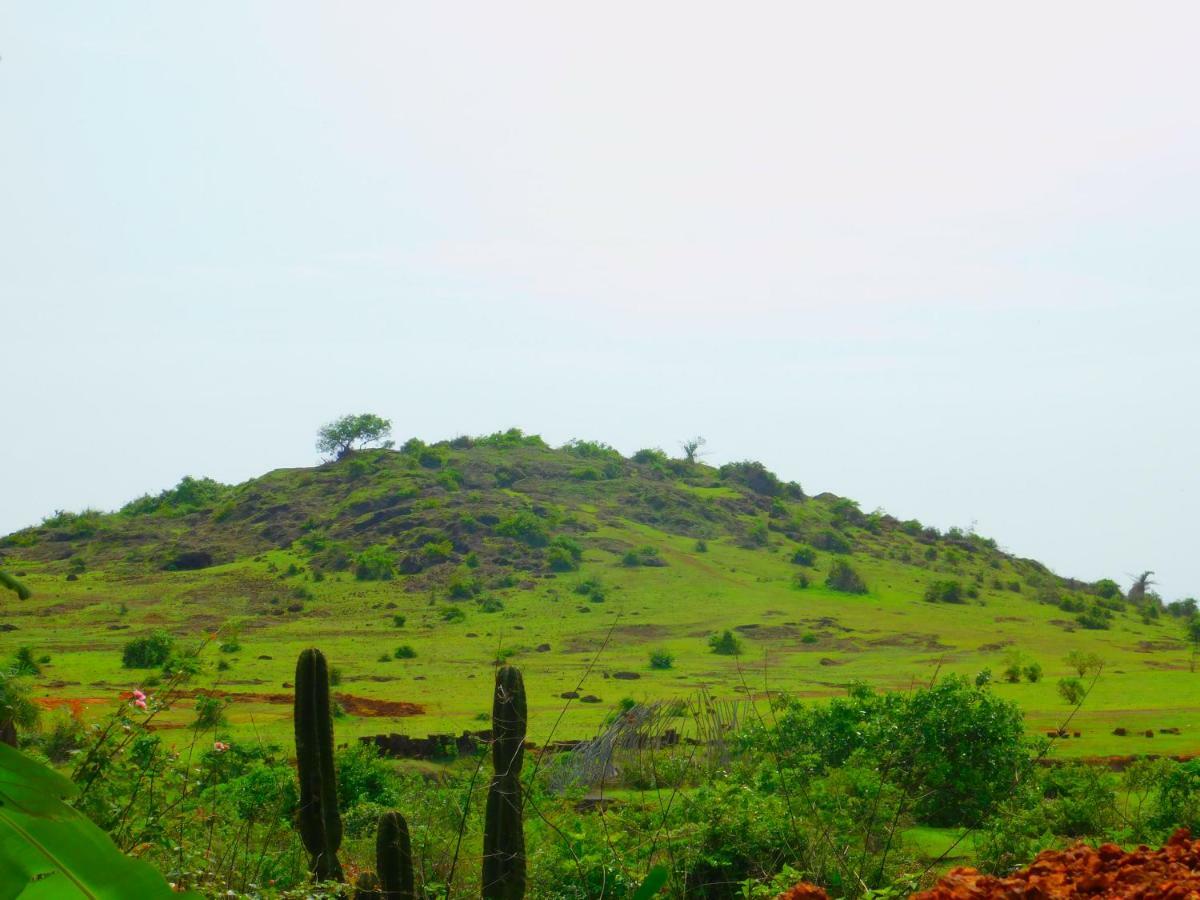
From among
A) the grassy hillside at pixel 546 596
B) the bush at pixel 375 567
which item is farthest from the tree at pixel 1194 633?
the bush at pixel 375 567

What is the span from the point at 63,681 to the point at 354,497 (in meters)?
48.2

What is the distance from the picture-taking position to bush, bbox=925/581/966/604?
63969 millimetres

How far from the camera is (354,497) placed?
3223 inches

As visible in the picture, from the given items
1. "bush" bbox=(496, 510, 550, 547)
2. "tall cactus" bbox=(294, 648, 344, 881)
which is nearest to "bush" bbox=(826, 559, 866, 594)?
"bush" bbox=(496, 510, 550, 547)

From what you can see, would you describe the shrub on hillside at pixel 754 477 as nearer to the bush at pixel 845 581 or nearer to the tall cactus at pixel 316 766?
the bush at pixel 845 581

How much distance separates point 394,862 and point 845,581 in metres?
60.3

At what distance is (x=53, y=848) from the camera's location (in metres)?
0.65

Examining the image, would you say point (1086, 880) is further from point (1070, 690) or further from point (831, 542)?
point (831, 542)

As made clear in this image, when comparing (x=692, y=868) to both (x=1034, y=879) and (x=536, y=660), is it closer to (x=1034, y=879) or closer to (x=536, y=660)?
(x=1034, y=879)

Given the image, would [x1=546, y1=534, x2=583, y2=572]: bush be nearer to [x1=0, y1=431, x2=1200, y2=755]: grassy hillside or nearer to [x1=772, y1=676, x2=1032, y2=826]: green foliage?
[x1=0, y1=431, x2=1200, y2=755]: grassy hillside

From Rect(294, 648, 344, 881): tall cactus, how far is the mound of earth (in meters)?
4.02

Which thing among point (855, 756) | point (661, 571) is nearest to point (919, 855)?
point (855, 756)

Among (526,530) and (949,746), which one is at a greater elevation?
(526,530)

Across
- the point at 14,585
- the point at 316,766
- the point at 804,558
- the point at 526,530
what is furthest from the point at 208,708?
the point at 804,558
